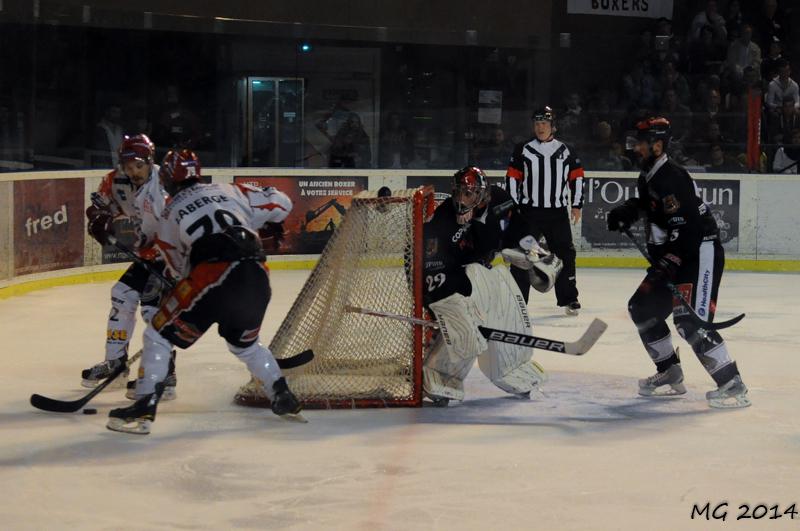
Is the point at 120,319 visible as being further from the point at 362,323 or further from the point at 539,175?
the point at 539,175

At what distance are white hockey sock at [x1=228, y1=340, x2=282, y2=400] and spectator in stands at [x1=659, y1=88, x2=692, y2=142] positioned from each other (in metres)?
7.50

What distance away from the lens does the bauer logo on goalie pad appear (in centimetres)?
496

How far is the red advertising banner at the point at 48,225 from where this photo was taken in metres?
8.27

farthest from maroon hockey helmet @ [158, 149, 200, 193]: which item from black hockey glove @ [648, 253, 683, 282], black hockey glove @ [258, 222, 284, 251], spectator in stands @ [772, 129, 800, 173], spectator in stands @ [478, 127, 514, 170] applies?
spectator in stands @ [772, 129, 800, 173]

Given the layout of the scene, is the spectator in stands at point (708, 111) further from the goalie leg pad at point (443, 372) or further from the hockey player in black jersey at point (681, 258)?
the goalie leg pad at point (443, 372)

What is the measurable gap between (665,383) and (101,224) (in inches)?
93.3

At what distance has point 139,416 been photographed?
441 cm

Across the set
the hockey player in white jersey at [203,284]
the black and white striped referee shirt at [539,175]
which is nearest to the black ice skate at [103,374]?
the hockey player in white jersey at [203,284]

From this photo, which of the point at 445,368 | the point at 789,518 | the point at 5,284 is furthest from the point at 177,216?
the point at 5,284

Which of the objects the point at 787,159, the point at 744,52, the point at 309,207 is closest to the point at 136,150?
the point at 309,207

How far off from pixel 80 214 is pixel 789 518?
6338mm

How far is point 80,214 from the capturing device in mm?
8867

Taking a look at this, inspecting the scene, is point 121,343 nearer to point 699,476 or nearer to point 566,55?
point 699,476

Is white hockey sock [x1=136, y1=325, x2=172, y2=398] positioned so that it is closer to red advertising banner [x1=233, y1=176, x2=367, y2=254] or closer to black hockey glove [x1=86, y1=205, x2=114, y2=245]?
black hockey glove [x1=86, y1=205, x2=114, y2=245]
